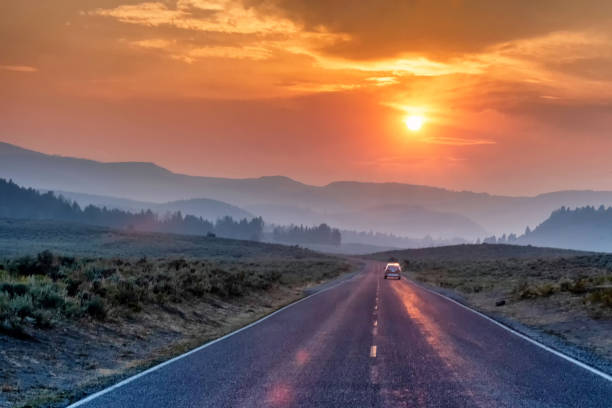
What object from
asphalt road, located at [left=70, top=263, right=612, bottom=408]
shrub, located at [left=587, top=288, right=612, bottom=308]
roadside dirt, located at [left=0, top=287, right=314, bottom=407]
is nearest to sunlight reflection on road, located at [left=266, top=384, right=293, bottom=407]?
asphalt road, located at [left=70, top=263, right=612, bottom=408]

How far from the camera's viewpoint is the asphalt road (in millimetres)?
9047

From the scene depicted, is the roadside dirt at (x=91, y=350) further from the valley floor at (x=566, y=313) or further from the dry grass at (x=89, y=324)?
the valley floor at (x=566, y=313)

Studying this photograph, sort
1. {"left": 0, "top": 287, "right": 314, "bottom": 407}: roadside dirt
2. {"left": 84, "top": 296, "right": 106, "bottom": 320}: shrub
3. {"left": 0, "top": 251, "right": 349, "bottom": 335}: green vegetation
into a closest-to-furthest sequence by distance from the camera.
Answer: {"left": 0, "top": 287, "right": 314, "bottom": 407}: roadside dirt
{"left": 0, "top": 251, "right": 349, "bottom": 335}: green vegetation
{"left": 84, "top": 296, "right": 106, "bottom": 320}: shrub

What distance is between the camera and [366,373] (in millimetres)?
11133

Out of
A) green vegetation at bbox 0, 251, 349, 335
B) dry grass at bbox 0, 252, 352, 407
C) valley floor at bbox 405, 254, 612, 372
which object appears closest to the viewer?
dry grass at bbox 0, 252, 352, 407

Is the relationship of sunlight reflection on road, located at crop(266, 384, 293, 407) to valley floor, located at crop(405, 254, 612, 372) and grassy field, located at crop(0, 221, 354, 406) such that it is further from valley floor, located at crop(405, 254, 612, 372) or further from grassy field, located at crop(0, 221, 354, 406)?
valley floor, located at crop(405, 254, 612, 372)

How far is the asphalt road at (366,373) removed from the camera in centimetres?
905

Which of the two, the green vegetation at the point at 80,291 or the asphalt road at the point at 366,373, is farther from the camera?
the green vegetation at the point at 80,291

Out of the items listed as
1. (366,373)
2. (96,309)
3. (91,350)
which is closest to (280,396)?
(366,373)

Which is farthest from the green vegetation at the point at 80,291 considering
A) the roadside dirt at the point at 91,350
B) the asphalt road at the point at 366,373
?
the asphalt road at the point at 366,373

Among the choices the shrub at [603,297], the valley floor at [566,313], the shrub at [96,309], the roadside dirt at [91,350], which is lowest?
the roadside dirt at [91,350]

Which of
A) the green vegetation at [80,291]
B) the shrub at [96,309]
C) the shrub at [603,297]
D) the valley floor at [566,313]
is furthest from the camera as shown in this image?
the shrub at [603,297]

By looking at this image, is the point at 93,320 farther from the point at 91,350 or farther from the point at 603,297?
the point at 603,297

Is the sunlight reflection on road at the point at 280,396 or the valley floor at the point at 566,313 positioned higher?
the valley floor at the point at 566,313
